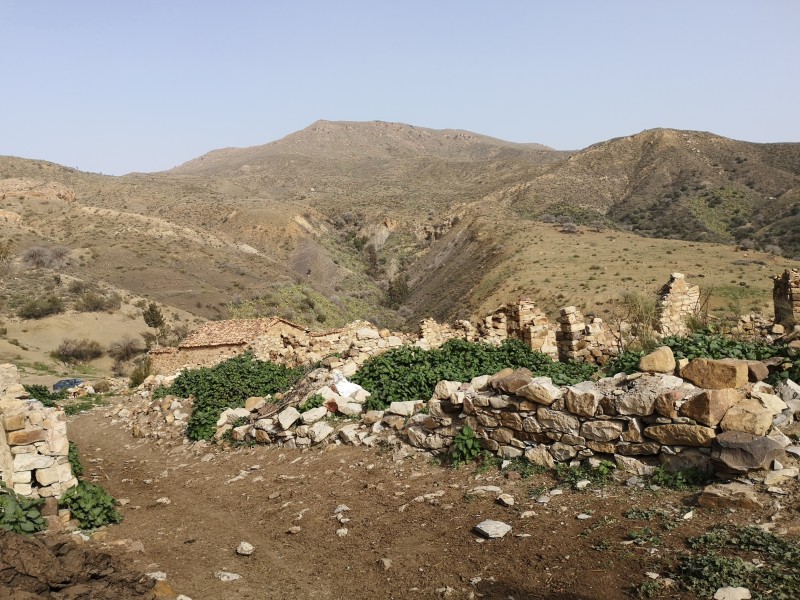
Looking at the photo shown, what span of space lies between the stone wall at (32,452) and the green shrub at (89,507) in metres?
0.17

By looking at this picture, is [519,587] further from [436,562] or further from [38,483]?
[38,483]

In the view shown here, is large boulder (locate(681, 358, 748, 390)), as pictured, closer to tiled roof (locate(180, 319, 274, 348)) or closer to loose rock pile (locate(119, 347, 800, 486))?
loose rock pile (locate(119, 347, 800, 486))

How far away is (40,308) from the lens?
32.2 meters

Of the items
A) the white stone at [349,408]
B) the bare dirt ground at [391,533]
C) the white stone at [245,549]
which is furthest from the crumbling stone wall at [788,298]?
the white stone at [245,549]

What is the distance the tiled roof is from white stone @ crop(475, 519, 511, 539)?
15285 millimetres

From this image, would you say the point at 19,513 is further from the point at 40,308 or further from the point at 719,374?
the point at 40,308

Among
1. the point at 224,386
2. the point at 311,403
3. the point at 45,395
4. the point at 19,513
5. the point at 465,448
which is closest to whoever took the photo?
the point at 19,513

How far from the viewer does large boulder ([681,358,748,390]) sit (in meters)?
5.46

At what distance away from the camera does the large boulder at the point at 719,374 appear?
5.46 m

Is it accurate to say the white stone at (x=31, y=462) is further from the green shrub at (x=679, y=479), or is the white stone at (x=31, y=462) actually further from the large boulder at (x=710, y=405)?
the large boulder at (x=710, y=405)

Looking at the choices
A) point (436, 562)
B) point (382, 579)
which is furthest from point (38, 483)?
point (436, 562)

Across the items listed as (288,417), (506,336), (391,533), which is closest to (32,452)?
(288,417)

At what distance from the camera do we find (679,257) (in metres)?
35.2

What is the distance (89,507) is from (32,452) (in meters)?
0.93
